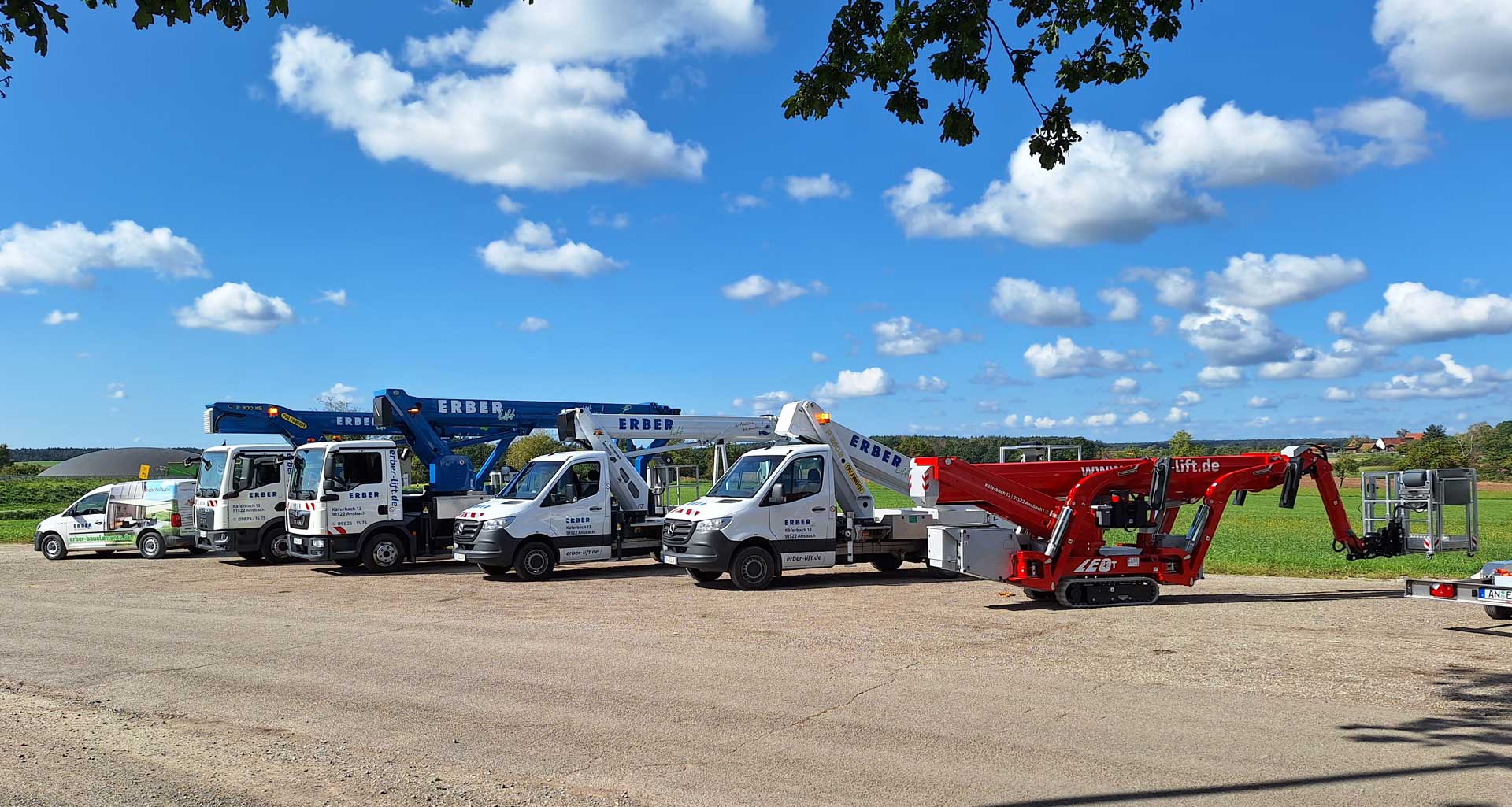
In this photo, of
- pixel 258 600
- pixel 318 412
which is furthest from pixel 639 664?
pixel 318 412

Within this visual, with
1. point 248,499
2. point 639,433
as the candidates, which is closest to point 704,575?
point 639,433

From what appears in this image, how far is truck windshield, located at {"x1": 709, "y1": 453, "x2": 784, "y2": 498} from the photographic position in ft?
56.5

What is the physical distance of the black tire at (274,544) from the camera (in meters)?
22.5

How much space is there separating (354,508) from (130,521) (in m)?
8.82

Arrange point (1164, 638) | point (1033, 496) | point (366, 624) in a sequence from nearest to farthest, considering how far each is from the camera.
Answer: point (1164, 638) < point (366, 624) < point (1033, 496)

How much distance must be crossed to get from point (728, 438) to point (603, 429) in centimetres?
241

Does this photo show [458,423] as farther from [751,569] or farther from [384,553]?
[751,569]

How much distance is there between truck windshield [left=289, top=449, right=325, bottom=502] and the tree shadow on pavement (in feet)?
55.7

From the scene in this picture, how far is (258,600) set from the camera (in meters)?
15.9

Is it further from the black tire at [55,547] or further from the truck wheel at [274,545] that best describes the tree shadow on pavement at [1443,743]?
the black tire at [55,547]

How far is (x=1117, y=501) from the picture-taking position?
14.4 m

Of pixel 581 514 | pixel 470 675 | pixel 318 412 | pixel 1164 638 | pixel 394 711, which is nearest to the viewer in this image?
pixel 394 711

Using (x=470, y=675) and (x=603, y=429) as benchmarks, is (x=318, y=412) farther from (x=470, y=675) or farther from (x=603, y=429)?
(x=470, y=675)

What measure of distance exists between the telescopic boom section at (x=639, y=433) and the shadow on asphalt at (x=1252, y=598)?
23.3 feet
